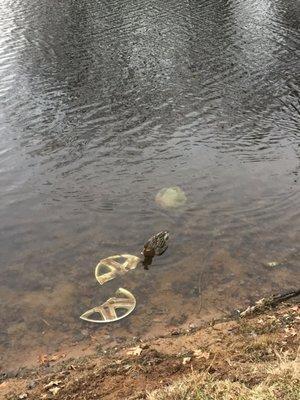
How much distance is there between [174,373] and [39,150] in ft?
42.8

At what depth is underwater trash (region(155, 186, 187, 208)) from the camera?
52.4 ft

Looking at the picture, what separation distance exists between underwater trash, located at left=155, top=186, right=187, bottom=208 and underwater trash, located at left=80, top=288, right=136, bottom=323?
4.52 meters

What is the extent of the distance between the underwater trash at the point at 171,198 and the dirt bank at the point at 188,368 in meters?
5.65

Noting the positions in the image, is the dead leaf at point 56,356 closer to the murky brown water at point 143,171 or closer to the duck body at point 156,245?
the murky brown water at point 143,171

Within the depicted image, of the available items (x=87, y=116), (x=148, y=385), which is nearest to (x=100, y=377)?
(x=148, y=385)

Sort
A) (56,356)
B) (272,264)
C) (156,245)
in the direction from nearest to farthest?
(56,356)
(272,264)
(156,245)

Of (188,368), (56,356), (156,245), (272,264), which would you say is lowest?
(272,264)

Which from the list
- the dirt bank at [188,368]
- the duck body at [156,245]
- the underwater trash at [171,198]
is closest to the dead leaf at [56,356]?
the dirt bank at [188,368]

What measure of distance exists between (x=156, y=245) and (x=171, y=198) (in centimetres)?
300

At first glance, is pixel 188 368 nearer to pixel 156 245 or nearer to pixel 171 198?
pixel 156 245

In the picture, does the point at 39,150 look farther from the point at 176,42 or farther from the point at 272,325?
the point at 176,42

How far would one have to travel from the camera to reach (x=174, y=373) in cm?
905

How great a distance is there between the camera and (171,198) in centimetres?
1614

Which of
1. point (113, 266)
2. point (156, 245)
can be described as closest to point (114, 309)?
point (113, 266)
